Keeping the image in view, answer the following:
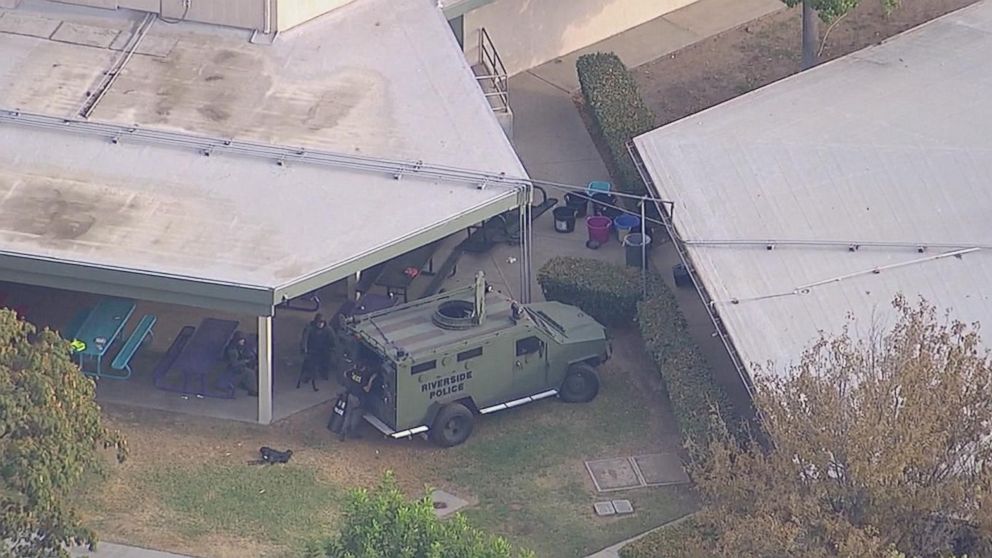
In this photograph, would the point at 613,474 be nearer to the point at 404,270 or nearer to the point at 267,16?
the point at 404,270

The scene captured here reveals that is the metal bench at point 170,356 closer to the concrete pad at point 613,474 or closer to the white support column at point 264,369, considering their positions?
the white support column at point 264,369

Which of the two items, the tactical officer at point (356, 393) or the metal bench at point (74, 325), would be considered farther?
the metal bench at point (74, 325)

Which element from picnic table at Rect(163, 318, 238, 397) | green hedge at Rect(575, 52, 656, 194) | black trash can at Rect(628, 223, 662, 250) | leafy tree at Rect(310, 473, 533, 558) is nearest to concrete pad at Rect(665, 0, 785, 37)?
green hedge at Rect(575, 52, 656, 194)

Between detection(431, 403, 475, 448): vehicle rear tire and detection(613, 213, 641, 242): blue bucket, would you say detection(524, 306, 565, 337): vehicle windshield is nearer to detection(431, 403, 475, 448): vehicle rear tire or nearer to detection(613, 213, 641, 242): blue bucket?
detection(431, 403, 475, 448): vehicle rear tire

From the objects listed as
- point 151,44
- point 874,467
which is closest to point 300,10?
point 151,44

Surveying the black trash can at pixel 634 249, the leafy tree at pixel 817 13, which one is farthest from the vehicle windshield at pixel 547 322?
the leafy tree at pixel 817 13

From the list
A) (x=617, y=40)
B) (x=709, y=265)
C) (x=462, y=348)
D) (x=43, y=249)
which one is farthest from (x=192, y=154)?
(x=617, y=40)
